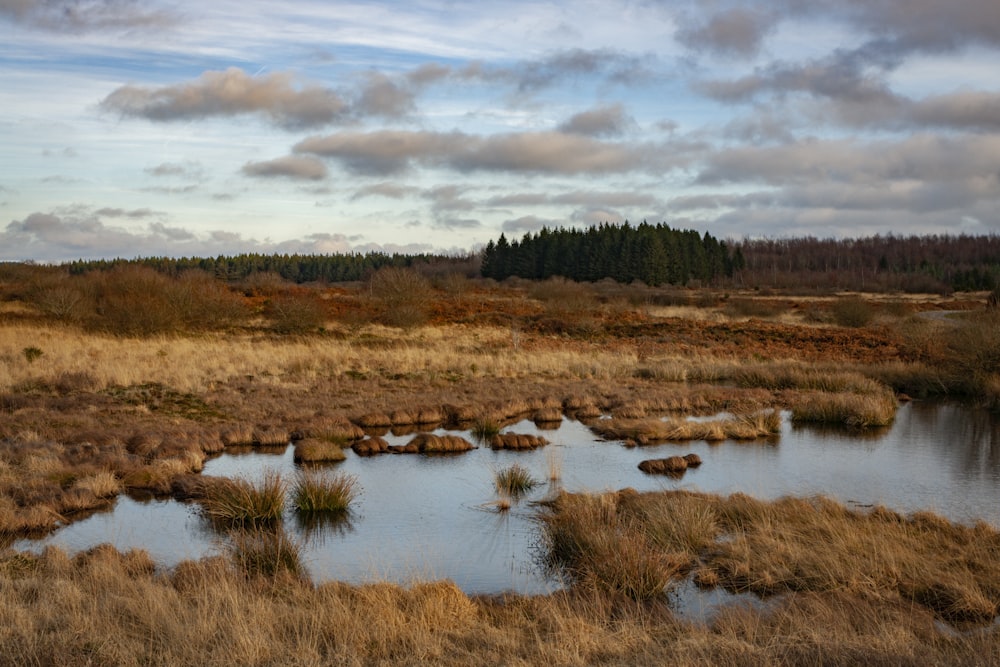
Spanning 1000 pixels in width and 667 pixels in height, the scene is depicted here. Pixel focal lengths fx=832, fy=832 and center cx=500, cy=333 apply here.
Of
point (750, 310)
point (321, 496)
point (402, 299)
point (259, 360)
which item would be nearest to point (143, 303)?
point (259, 360)

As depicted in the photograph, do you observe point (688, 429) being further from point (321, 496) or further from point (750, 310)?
point (750, 310)

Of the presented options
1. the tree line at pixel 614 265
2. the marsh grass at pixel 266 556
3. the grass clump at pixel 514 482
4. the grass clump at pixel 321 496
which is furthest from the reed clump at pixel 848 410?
the tree line at pixel 614 265

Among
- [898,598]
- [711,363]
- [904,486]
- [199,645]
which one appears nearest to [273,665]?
[199,645]

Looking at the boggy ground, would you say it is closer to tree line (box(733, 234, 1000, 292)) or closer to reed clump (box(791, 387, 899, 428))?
reed clump (box(791, 387, 899, 428))

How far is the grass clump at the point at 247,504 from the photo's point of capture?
474 inches

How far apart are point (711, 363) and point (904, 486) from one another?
14256mm

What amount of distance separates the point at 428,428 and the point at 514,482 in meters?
6.12

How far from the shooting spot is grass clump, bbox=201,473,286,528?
12039mm

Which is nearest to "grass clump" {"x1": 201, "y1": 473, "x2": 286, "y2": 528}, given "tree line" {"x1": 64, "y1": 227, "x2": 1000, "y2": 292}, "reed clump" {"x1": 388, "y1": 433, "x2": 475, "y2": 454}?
"reed clump" {"x1": 388, "y1": 433, "x2": 475, "y2": 454}

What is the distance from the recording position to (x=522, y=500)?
1334 centimetres

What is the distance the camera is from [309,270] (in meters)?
127

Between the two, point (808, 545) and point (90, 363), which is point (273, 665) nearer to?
point (808, 545)

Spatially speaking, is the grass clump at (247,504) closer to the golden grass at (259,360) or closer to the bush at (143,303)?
the golden grass at (259,360)

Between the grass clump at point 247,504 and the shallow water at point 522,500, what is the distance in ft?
0.95
